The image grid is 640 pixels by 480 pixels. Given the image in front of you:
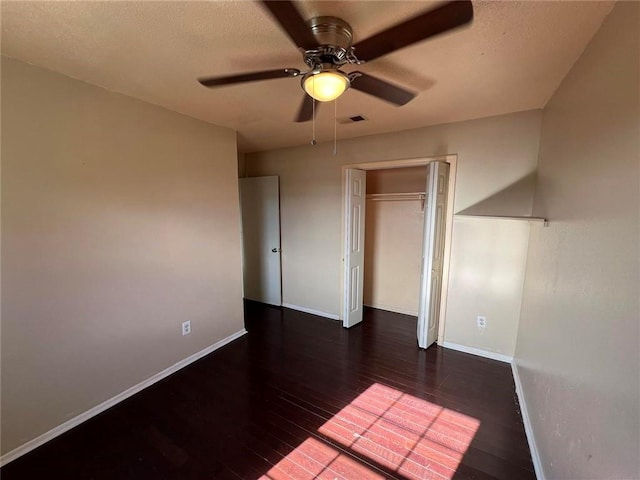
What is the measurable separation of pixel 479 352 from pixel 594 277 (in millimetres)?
2040

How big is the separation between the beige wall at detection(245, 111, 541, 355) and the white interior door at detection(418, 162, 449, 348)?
14cm

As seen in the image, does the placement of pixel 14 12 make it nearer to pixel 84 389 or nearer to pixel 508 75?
pixel 84 389

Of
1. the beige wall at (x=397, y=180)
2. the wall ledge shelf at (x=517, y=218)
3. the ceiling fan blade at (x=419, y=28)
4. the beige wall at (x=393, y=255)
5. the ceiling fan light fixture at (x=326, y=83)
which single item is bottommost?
the beige wall at (x=393, y=255)

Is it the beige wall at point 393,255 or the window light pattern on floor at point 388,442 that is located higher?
the beige wall at point 393,255

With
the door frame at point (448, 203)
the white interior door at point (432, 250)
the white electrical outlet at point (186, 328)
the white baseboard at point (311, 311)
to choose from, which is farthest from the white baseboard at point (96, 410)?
the door frame at point (448, 203)

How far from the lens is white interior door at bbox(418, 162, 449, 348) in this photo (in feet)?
9.00

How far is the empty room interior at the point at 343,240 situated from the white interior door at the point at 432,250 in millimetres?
24

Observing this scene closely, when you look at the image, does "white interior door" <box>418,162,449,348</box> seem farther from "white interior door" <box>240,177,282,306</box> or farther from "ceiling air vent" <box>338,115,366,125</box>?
"white interior door" <box>240,177,282,306</box>

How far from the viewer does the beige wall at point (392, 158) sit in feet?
8.47

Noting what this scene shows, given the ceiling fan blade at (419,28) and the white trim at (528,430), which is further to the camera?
the white trim at (528,430)

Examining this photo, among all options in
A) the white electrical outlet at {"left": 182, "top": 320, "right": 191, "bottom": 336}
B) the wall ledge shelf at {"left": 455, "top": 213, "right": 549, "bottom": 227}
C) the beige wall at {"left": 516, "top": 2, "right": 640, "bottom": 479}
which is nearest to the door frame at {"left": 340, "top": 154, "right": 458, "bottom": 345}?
the wall ledge shelf at {"left": 455, "top": 213, "right": 549, "bottom": 227}

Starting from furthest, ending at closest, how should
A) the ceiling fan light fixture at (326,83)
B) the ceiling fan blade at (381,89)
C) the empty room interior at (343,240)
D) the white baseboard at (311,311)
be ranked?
the white baseboard at (311,311) → the ceiling fan blade at (381,89) → the ceiling fan light fixture at (326,83) → the empty room interior at (343,240)

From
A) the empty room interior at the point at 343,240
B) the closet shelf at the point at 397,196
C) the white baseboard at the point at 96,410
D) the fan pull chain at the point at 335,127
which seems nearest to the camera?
the empty room interior at the point at 343,240

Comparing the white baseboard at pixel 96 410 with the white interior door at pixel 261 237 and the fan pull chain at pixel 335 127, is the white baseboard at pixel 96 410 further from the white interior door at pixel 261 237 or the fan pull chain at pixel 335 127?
the fan pull chain at pixel 335 127
